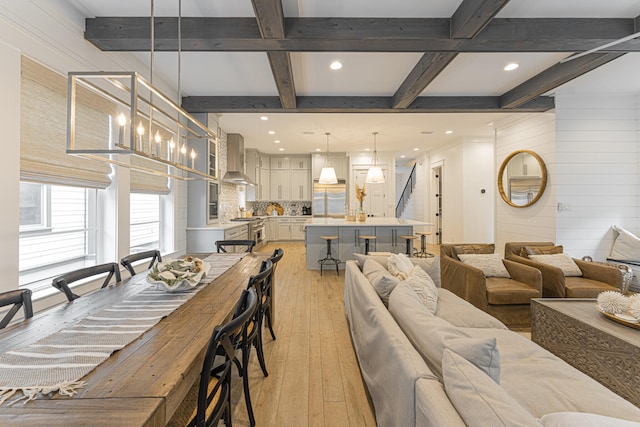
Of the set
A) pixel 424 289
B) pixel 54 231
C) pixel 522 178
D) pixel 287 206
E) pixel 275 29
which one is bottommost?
pixel 424 289

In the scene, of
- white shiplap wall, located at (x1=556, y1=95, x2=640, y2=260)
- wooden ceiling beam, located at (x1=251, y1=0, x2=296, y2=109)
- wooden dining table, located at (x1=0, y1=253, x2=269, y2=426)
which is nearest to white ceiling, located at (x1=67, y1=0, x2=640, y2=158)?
wooden ceiling beam, located at (x1=251, y1=0, x2=296, y2=109)

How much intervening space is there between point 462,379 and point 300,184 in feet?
28.2

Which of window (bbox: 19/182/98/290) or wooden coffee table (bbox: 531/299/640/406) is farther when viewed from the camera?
window (bbox: 19/182/98/290)

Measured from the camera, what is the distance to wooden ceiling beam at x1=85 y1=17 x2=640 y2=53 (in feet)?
8.73

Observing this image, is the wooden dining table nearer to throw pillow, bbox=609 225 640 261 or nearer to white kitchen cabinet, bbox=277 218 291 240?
throw pillow, bbox=609 225 640 261

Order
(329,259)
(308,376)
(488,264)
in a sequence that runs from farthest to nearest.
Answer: (329,259) < (488,264) < (308,376)

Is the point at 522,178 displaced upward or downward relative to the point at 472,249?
upward

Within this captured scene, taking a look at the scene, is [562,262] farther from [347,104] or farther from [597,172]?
[347,104]

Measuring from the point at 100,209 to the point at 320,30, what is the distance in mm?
2809

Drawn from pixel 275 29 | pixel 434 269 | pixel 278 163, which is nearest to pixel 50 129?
pixel 275 29

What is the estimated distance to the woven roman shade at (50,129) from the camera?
212 centimetres

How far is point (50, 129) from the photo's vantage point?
2293mm

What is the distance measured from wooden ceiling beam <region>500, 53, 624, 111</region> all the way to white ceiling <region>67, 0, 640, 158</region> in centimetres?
11

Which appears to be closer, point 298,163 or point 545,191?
point 545,191
